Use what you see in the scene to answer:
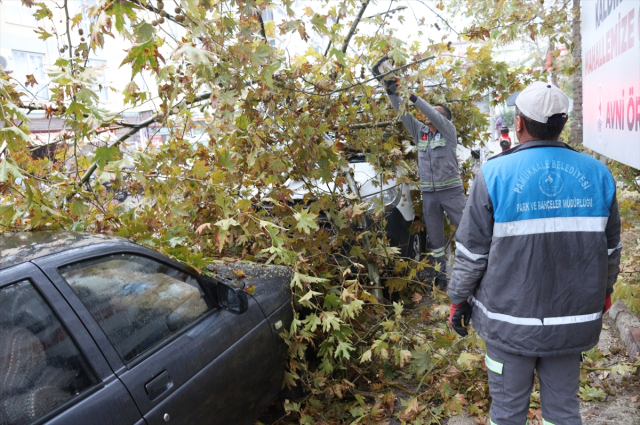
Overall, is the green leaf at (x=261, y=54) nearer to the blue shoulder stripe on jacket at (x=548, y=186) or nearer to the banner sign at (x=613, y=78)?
the blue shoulder stripe on jacket at (x=548, y=186)

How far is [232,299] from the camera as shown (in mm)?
2809

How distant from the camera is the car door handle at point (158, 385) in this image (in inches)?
85.4

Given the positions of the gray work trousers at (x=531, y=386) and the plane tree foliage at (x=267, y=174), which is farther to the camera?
the plane tree foliage at (x=267, y=174)

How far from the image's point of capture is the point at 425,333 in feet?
12.9

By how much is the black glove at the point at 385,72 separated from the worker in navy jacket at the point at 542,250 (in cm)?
221

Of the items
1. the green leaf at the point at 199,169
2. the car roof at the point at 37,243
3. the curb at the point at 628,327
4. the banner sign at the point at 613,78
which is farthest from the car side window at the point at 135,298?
the curb at the point at 628,327

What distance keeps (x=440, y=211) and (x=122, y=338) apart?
401 centimetres

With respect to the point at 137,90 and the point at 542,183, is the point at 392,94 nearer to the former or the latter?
the point at 137,90

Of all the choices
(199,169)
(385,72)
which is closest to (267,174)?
(199,169)

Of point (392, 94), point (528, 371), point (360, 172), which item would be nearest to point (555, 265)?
point (528, 371)

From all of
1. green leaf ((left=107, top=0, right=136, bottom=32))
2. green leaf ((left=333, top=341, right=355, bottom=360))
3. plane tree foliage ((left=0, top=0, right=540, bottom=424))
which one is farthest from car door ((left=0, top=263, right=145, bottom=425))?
green leaf ((left=333, top=341, right=355, bottom=360))

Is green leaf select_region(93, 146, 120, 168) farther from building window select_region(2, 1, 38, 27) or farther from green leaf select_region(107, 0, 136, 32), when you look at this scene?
building window select_region(2, 1, 38, 27)

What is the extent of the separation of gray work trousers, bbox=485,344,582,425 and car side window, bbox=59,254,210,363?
1.54 m

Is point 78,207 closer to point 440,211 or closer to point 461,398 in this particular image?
point 461,398
